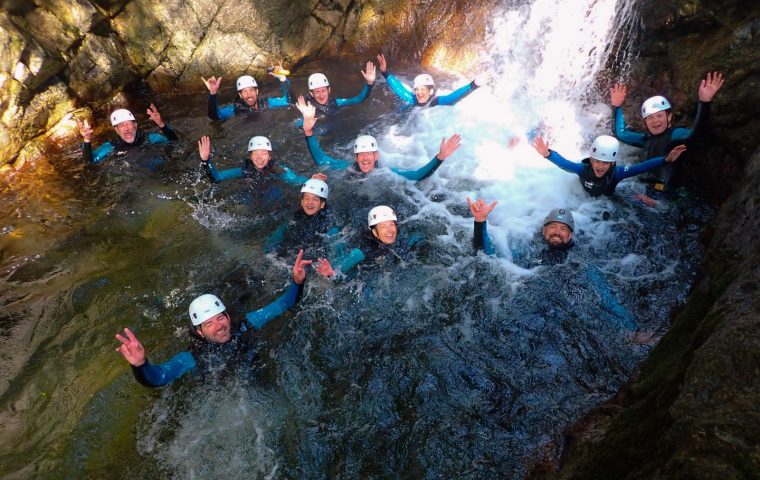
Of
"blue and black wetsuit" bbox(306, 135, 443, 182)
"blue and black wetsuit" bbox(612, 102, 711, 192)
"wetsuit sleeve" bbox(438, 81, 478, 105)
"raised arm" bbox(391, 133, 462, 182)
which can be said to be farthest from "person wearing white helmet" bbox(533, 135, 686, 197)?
"wetsuit sleeve" bbox(438, 81, 478, 105)

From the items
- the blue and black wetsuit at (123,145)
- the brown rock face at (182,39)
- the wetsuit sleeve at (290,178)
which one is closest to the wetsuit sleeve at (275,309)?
the wetsuit sleeve at (290,178)

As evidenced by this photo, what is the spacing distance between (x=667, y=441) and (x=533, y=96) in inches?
364

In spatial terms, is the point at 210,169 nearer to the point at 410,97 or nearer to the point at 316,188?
the point at 316,188

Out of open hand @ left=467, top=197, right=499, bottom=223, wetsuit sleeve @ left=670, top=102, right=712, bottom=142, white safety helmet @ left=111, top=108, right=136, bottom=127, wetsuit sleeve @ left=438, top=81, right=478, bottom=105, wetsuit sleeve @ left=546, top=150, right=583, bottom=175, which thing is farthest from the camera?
wetsuit sleeve @ left=438, top=81, right=478, bottom=105

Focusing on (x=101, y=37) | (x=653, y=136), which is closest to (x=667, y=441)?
(x=653, y=136)

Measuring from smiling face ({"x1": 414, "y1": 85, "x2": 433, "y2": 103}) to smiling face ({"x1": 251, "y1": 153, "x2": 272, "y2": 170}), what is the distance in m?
3.57

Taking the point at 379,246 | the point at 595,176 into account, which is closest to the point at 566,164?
the point at 595,176

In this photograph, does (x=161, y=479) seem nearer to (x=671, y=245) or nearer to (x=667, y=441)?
(x=667, y=441)

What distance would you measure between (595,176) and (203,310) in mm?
6112

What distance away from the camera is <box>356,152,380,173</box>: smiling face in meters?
7.73

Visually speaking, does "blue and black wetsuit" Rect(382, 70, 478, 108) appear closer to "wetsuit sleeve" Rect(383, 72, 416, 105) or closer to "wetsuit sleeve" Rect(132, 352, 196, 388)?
"wetsuit sleeve" Rect(383, 72, 416, 105)

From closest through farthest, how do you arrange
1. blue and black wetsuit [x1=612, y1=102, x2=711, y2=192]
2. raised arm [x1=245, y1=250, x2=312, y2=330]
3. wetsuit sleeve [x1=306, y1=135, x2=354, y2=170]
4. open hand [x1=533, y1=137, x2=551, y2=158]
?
raised arm [x1=245, y1=250, x2=312, y2=330] < blue and black wetsuit [x1=612, y1=102, x2=711, y2=192] < open hand [x1=533, y1=137, x2=551, y2=158] < wetsuit sleeve [x1=306, y1=135, x2=354, y2=170]

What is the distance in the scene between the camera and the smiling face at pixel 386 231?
6.27 m

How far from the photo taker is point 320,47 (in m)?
11.5
